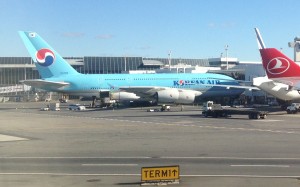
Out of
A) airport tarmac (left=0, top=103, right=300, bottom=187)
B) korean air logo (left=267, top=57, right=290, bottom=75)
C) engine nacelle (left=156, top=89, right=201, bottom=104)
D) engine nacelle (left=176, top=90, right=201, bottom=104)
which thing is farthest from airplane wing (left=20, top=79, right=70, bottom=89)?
airport tarmac (left=0, top=103, right=300, bottom=187)

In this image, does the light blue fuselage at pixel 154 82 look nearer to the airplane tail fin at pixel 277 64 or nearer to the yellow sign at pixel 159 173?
the airplane tail fin at pixel 277 64

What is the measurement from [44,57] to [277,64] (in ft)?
116

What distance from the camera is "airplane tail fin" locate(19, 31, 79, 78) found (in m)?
70.2

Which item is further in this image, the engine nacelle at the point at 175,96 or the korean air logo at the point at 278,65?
the engine nacelle at the point at 175,96

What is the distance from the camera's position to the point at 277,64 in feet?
184

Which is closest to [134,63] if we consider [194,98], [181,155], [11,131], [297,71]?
[194,98]

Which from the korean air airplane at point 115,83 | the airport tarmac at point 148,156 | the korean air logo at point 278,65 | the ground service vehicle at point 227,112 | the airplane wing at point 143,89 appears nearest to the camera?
the airport tarmac at point 148,156

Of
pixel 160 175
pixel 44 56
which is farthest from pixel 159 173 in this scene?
pixel 44 56

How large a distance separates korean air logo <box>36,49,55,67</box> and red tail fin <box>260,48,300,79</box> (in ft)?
107

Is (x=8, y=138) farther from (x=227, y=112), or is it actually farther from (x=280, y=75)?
(x=280, y=75)

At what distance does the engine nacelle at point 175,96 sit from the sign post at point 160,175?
172 ft

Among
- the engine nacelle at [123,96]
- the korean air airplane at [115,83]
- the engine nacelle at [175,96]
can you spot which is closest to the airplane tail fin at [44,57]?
the korean air airplane at [115,83]

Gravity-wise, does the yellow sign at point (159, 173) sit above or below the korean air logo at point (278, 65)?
below

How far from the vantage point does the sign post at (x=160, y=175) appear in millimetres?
15680
